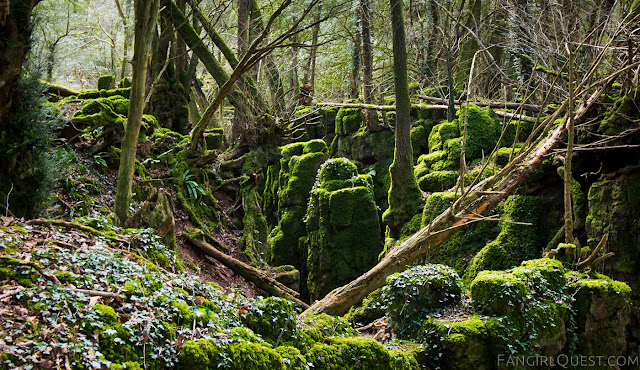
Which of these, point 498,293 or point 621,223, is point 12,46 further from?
point 621,223

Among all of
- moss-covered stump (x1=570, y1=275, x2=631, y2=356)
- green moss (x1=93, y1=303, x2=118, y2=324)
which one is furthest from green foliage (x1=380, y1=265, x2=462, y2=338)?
green moss (x1=93, y1=303, x2=118, y2=324)

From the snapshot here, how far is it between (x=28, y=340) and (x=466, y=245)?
28.2ft

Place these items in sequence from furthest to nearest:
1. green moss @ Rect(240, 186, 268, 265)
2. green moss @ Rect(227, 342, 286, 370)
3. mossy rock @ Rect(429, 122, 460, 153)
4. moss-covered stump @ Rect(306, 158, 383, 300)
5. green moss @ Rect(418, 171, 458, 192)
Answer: mossy rock @ Rect(429, 122, 460, 153), moss-covered stump @ Rect(306, 158, 383, 300), green moss @ Rect(240, 186, 268, 265), green moss @ Rect(418, 171, 458, 192), green moss @ Rect(227, 342, 286, 370)

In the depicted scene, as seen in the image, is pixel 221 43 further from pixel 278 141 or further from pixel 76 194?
pixel 76 194

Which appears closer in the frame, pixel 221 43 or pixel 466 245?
pixel 466 245

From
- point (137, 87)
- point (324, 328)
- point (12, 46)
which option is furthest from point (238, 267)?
point (12, 46)

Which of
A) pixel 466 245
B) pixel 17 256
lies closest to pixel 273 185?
pixel 466 245

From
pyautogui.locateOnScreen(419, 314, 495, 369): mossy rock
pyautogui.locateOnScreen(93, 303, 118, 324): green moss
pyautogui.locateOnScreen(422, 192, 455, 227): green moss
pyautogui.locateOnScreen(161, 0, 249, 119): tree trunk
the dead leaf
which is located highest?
pyautogui.locateOnScreen(161, 0, 249, 119): tree trunk

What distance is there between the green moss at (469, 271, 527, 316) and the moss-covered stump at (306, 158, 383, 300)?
657cm

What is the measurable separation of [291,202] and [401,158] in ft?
15.6

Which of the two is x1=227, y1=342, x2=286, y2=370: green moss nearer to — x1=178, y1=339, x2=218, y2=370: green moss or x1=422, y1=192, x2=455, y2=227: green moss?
x1=178, y1=339, x2=218, y2=370: green moss

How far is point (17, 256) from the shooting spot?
12.2 ft

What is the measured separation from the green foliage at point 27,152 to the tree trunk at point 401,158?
7.83m

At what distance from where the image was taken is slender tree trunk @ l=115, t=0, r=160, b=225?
6.05m
